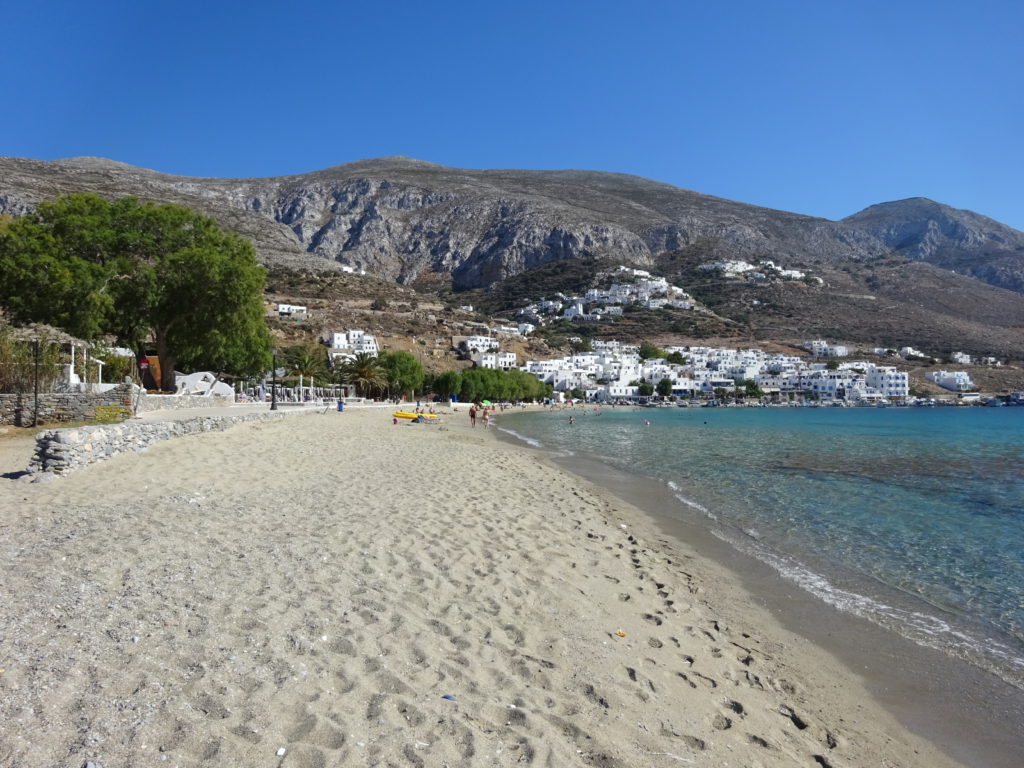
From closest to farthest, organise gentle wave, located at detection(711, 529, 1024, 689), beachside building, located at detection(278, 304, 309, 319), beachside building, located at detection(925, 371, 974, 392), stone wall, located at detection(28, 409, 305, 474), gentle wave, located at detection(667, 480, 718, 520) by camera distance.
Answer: gentle wave, located at detection(711, 529, 1024, 689) → stone wall, located at detection(28, 409, 305, 474) → gentle wave, located at detection(667, 480, 718, 520) → beachside building, located at detection(278, 304, 309, 319) → beachside building, located at detection(925, 371, 974, 392)

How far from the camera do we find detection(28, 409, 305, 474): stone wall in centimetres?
1004

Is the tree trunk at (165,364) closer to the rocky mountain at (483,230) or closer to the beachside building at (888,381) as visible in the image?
the beachside building at (888,381)

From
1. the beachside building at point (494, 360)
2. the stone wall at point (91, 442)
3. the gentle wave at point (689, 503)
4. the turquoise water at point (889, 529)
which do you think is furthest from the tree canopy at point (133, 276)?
the beachside building at point (494, 360)

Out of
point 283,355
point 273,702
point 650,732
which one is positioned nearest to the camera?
point 273,702

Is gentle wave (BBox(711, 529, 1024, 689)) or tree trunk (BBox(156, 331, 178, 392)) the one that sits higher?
tree trunk (BBox(156, 331, 178, 392))

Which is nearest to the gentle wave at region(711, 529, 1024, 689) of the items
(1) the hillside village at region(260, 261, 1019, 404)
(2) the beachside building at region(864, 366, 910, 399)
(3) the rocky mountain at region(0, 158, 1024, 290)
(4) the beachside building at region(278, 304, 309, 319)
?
(4) the beachside building at region(278, 304, 309, 319)

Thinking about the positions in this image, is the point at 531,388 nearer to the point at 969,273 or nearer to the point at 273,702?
the point at 273,702

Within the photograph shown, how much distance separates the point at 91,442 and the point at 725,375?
131932 millimetres

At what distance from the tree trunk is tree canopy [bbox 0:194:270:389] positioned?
63 mm

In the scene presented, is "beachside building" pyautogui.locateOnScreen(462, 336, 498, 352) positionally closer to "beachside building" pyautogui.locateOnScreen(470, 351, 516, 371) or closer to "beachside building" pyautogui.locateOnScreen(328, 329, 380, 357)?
"beachside building" pyautogui.locateOnScreen(470, 351, 516, 371)

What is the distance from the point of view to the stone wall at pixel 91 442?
1004 cm

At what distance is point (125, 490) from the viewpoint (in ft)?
29.4

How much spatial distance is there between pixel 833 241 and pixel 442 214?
12630 cm

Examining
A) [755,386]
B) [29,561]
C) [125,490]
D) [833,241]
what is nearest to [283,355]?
[125,490]
